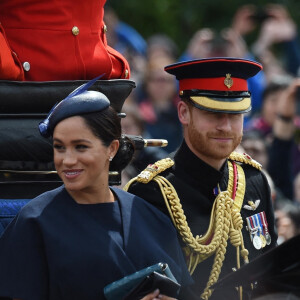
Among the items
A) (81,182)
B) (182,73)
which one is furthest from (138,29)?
(81,182)

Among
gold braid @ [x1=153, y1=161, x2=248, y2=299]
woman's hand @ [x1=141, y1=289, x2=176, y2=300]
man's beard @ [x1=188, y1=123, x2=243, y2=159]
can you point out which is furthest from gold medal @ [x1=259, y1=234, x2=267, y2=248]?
woman's hand @ [x1=141, y1=289, x2=176, y2=300]

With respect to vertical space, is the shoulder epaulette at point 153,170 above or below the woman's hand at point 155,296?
above

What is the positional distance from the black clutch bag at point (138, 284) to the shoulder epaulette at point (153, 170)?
82 centimetres

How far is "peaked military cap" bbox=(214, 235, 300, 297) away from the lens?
3760 millimetres

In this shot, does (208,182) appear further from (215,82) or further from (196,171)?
(215,82)

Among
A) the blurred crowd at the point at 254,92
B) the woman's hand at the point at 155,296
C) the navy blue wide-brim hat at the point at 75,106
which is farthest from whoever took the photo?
the blurred crowd at the point at 254,92

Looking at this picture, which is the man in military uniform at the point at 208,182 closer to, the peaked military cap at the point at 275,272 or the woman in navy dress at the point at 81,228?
the woman in navy dress at the point at 81,228

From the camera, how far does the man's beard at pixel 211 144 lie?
462 centimetres

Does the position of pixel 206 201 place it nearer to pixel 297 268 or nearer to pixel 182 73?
pixel 182 73

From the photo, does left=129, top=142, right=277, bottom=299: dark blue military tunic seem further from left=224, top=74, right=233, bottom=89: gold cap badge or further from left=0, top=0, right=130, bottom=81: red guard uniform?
left=0, top=0, right=130, bottom=81: red guard uniform

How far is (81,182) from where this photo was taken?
4.01 metres

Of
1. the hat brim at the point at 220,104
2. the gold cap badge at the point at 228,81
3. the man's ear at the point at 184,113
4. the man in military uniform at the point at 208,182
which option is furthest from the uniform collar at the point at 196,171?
the gold cap badge at the point at 228,81

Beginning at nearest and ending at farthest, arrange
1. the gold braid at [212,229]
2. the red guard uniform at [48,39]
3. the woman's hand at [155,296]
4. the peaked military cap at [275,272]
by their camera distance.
Result: the peaked military cap at [275,272] → the woman's hand at [155,296] → the red guard uniform at [48,39] → the gold braid at [212,229]

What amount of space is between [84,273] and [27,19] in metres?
1.25
